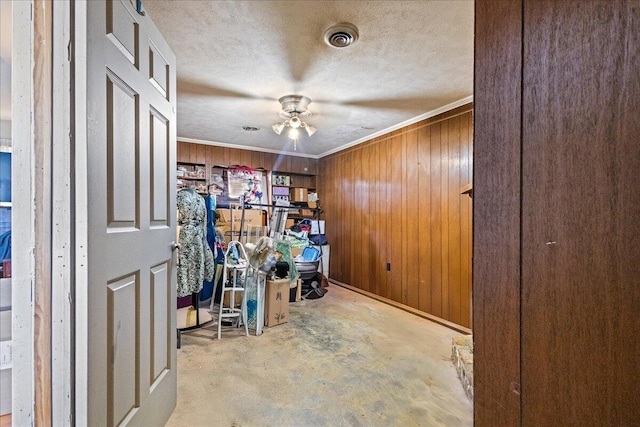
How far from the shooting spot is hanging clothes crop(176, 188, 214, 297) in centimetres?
273

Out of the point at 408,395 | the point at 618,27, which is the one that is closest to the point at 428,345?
the point at 408,395

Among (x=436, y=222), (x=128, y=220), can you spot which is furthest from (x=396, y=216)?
(x=128, y=220)

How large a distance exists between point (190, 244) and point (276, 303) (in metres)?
1.08

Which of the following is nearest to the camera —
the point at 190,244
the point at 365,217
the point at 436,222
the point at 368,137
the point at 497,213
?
the point at 497,213

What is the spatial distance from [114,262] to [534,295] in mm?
1320

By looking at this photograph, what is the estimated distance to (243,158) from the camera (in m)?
4.99

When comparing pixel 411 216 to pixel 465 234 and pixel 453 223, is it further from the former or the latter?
pixel 465 234

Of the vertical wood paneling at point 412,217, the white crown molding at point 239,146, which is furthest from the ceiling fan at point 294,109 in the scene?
the white crown molding at point 239,146

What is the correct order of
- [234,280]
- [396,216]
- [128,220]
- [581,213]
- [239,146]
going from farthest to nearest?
1. [239,146]
2. [396,216]
3. [234,280]
4. [128,220]
5. [581,213]

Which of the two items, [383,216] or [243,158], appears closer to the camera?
[383,216]

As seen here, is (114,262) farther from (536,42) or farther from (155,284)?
(536,42)

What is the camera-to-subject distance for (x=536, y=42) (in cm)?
62

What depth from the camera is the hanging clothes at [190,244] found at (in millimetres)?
2727

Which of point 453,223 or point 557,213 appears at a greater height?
point 557,213
